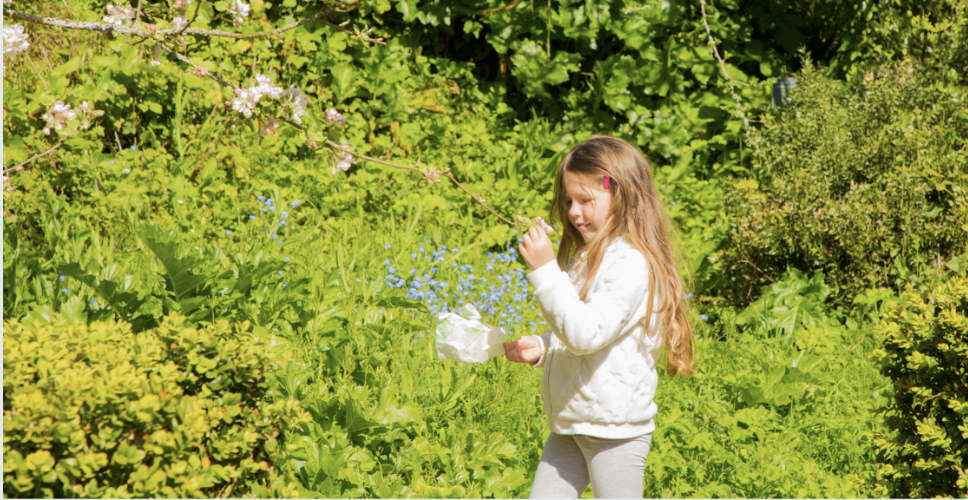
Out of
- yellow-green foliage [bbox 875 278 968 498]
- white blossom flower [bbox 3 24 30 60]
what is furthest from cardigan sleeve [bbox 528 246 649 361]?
white blossom flower [bbox 3 24 30 60]

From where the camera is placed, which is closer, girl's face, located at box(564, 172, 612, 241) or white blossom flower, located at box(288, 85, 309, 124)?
girl's face, located at box(564, 172, 612, 241)

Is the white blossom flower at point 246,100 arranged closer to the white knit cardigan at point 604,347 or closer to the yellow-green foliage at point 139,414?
the yellow-green foliage at point 139,414

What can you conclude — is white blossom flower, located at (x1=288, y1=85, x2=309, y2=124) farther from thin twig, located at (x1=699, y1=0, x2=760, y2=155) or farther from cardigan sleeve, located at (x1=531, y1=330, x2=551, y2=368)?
thin twig, located at (x1=699, y1=0, x2=760, y2=155)

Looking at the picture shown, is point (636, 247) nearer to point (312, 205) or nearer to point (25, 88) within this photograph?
point (312, 205)

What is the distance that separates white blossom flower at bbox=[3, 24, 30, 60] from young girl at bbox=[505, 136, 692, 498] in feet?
5.28

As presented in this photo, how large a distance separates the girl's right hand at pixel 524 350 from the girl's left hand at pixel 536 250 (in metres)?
0.36

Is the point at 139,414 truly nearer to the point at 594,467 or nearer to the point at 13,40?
the point at 594,467

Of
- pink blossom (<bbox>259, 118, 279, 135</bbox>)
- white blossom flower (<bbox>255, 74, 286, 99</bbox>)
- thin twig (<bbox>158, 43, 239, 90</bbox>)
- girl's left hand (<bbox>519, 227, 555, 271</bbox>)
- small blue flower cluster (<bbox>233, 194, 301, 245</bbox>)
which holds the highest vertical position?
thin twig (<bbox>158, 43, 239, 90</bbox>)

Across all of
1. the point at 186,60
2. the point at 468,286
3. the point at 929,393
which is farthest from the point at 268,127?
the point at 929,393

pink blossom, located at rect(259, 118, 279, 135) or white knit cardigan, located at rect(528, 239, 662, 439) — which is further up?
pink blossom, located at rect(259, 118, 279, 135)

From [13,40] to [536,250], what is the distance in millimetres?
1642

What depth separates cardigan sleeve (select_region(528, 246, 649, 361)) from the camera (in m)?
1.85

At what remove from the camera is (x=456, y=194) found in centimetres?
539

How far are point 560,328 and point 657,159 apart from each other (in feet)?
14.8
